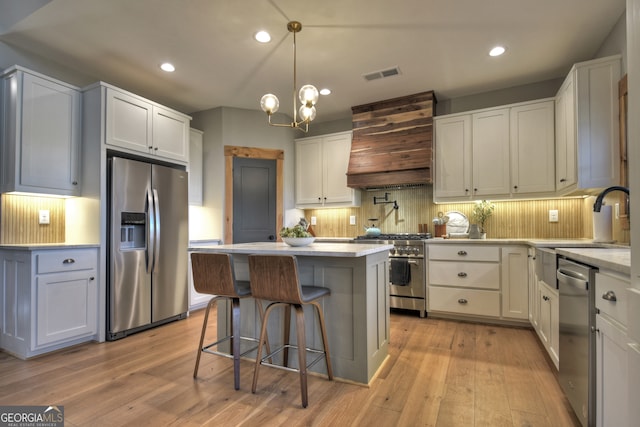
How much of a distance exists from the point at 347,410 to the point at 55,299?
2585mm

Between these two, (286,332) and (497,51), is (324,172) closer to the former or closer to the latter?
(497,51)

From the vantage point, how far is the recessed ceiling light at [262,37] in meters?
2.79

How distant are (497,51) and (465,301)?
254 centimetres

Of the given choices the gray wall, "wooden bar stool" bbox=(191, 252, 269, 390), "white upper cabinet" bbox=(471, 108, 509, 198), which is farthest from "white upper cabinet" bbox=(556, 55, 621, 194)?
the gray wall

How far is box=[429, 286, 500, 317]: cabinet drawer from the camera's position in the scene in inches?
135

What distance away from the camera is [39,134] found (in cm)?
→ 287

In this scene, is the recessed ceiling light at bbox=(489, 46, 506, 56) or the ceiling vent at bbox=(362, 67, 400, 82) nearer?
the recessed ceiling light at bbox=(489, 46, 506, 56)

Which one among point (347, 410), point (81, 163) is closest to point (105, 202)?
point (81, 163)

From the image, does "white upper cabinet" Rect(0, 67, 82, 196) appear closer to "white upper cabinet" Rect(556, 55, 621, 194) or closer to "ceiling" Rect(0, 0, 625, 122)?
"ceiling" Rect(0, 0, 625, 122)

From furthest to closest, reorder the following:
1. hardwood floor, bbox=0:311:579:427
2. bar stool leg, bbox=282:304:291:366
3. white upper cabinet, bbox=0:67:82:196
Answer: white upper cabinet, bbox=0:67:82:196, bar stool leg, bbox=282:304:291:366, hardwood floor, bbox=0:311:579:427

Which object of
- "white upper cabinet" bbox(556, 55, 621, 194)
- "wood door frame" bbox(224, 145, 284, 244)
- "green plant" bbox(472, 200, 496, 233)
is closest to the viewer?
"white upper cabinet" bbox(556, 55, 621, 194)

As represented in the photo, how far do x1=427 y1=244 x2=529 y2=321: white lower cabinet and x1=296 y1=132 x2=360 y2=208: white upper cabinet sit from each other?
1.55 m

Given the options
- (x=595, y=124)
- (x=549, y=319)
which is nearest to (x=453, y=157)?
(x=595, y=124)

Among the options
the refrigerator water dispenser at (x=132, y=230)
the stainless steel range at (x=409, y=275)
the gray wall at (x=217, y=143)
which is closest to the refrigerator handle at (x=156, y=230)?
the refrigerator water dispenser at (x=132, y=230)
